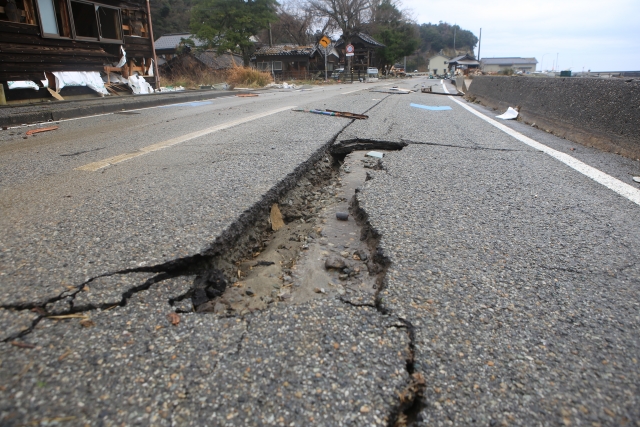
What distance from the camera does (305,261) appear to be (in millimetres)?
2133

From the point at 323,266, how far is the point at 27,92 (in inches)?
512

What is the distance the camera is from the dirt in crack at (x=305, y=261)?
1767 mm

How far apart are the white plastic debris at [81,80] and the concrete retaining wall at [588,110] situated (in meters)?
12.8

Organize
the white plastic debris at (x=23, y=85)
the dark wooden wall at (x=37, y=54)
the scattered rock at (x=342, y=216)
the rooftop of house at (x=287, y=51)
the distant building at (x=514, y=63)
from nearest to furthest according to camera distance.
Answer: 1. the scattered rock at (x=342, y=216)
2. the dark wooden wall at (x=37, y=54)
3. the white plastic debris at (x=23, y=85)
4. the rooftop of house at (x=287, y=51)
5. the distant building at (x=514, y=63)

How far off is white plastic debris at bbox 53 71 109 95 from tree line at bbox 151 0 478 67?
20181 mm

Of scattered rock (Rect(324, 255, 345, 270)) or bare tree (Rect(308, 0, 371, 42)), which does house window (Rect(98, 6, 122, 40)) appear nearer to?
scattered rock (Rect(324, 255, 345, 270))

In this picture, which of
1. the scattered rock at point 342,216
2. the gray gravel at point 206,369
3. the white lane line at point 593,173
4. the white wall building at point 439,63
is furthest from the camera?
the white wall building at point 439,63

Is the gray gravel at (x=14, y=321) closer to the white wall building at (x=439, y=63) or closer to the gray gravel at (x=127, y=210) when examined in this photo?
the gray gravel at (x=127, y=210)

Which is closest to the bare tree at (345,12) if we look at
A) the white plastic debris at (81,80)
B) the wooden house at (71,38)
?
the wooden house at (71,38)

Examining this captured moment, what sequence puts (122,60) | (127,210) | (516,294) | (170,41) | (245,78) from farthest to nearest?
(170,41) < (245,78) < (122,60) < (127,210) < (516,294)

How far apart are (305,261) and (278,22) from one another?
4903 cm

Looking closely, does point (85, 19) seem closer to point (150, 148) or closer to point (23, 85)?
point (23, 85)

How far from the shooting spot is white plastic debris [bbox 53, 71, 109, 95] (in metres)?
12.3

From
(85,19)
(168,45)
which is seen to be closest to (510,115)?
(85,19)
